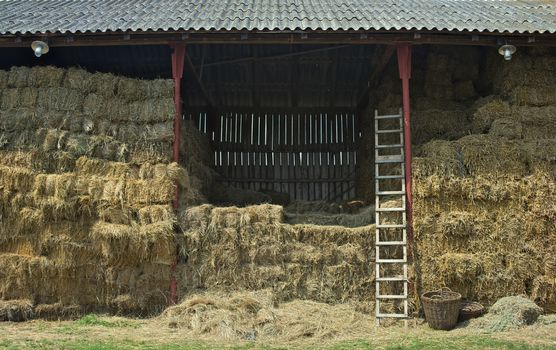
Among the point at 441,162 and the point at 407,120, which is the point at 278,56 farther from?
the point at 441,162

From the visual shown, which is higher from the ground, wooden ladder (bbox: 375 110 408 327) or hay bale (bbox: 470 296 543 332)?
wooden ladder (bbox: 375 110 408 327)

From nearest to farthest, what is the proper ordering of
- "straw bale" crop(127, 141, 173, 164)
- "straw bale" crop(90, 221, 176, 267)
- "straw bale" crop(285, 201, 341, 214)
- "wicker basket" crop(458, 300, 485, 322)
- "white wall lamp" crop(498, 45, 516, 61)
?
"wicker basket" crop(458, 300, 485, 322) → "straw bale" crop(90, 221, 176, 267) → "white wall lamp" crop(498, 45, 516, 61) → "straw bale" crop(127, 141, 173, 164) → "straw bale" crop(285, 201, 341, 214)

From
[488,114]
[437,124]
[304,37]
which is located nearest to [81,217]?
[304,37]

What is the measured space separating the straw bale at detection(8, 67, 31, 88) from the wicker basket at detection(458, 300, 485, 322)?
32.5ft

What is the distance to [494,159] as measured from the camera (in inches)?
409

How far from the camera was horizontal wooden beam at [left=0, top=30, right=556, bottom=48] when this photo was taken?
35.4 ft

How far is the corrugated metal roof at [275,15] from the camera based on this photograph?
1080 cm

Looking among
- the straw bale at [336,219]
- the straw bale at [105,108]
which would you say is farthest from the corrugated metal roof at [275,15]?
the straw bale at [336,219]

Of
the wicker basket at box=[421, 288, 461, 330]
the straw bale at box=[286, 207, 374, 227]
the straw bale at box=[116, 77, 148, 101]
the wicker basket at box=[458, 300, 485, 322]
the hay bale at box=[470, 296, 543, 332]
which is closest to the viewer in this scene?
the hay bale at box=[470, 296, 543, 332]

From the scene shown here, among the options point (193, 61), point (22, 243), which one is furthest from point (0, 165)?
point (193, 61)

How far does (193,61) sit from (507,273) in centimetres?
924

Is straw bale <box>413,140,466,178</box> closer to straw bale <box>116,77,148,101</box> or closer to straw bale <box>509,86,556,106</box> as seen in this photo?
straw bale <box>509,86,556,106</box>

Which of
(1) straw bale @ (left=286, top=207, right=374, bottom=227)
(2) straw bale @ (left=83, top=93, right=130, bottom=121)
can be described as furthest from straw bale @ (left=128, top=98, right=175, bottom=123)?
(1) straw bale @ (left=286, top=207, right=374, bottom=227)

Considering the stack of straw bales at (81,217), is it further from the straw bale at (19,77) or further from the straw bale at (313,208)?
the straw bale at (313,208)
